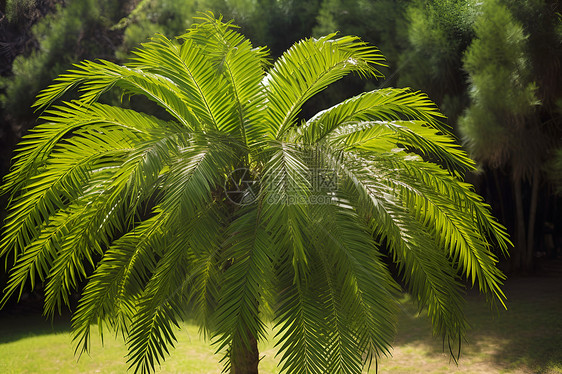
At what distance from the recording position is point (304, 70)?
3.73m

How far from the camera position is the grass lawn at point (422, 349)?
20.1 ft

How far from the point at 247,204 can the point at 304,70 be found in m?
1.17

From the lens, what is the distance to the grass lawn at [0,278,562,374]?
6.14m

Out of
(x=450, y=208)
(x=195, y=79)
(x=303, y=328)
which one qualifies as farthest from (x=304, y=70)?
(x=303, y=328)

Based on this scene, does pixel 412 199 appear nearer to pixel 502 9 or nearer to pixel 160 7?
pixel 502 9

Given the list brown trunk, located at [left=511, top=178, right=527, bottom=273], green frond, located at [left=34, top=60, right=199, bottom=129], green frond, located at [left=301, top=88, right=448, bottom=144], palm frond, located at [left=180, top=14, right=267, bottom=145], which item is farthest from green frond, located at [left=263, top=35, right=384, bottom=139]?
brown trunk, located at [left=511, top=178, right=527, bottom=273]

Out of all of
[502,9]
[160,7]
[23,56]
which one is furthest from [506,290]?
[23,56]

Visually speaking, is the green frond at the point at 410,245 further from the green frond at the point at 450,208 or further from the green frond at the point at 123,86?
the green frond at the point at 123,86

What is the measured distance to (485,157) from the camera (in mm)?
7961

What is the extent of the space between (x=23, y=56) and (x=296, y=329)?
9.70 m

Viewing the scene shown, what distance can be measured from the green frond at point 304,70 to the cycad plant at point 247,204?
0.05 ft

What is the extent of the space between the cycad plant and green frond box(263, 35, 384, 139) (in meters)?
0.02

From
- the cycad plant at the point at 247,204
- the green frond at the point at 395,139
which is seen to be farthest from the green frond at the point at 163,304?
the green frond at the point at 395,139

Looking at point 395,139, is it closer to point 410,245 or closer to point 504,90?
point 410,245
